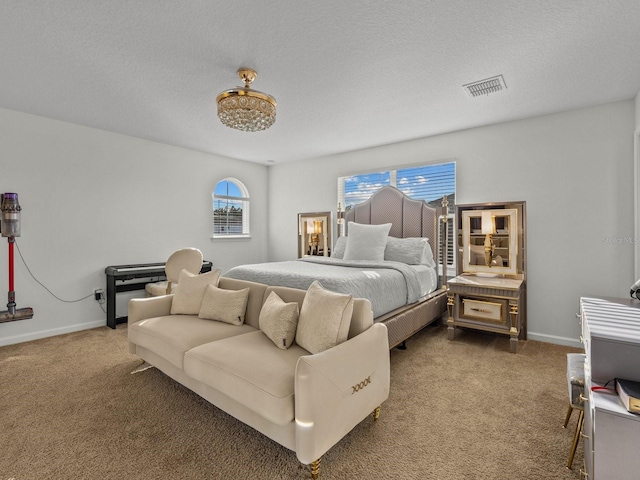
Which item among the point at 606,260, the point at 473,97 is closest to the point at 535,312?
the point at 606,260

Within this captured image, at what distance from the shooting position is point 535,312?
371 centimetres

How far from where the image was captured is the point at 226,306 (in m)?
2.62

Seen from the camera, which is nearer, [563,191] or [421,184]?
[563,191]

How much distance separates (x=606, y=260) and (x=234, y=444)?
3883 millimetres

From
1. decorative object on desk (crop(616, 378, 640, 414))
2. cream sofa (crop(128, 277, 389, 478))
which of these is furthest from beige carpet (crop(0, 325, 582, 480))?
decorative object on desk (crop(616, 378, 640, 414))

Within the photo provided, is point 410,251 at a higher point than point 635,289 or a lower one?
higher

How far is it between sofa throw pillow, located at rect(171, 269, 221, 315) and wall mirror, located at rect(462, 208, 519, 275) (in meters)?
3.01

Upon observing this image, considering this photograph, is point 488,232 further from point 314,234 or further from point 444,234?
point 314,234

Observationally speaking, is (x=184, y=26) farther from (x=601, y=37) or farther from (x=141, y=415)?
(x=601, y=37)

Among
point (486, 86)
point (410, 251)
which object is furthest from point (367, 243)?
point (486, 86)

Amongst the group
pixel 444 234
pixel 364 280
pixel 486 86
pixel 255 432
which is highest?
pixel 486 86

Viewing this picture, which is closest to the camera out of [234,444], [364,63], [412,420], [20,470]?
[20,470]

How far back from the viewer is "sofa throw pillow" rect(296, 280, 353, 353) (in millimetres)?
1880

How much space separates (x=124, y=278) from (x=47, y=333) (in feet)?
3.35
